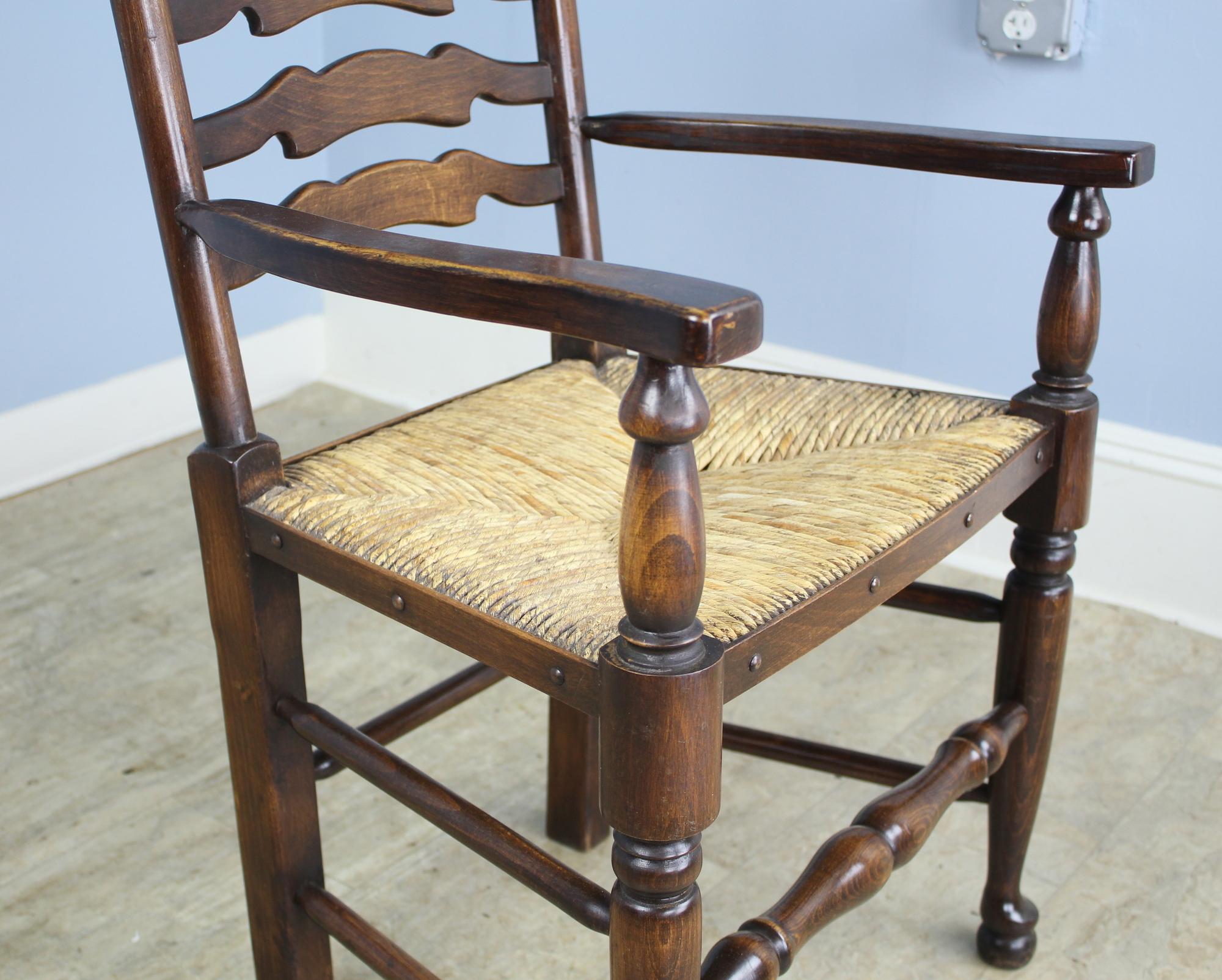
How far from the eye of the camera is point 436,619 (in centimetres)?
76

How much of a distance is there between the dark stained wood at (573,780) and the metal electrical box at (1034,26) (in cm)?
90

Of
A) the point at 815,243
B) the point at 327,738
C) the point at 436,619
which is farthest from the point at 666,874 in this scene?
the point at 815,243

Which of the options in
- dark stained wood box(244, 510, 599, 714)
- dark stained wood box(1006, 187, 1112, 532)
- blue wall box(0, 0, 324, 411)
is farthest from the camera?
blue wall box(0, 0, 324, 411)

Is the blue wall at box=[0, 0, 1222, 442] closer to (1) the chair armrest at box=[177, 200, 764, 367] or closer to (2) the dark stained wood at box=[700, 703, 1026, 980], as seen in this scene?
(2) the dark stained wood at box=[700, 703, 1026, 980]

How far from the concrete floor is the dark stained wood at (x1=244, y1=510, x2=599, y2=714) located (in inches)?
17.2

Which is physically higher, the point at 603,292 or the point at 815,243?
the point at 603,292

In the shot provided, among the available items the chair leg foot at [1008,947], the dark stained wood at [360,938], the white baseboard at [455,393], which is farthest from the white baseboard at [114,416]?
the chair leg foot at [1008,947]

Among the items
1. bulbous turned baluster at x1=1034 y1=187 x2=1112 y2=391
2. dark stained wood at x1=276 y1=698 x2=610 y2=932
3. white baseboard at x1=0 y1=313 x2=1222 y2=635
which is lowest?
white baseboard at x1=0 y1=313 x2=1222 y2=635

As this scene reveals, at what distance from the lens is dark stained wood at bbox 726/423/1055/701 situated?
2.31 ft

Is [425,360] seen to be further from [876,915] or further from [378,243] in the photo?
[378,243]

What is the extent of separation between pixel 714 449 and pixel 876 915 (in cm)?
45

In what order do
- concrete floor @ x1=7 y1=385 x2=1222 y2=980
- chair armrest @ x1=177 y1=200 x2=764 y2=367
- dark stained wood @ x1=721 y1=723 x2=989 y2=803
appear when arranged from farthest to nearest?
concrete floor @ x1=7 y1=385 x2=1222 y2=980 < dark stained wood @ x1=721 y1=723 x2=989 y2=803 < chair armrest @ x1=177 y1=200 x2=764 y2=367

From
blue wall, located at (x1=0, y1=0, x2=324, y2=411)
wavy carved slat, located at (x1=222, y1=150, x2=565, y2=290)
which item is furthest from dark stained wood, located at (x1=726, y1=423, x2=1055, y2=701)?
blue wall, located at (x1=0, y1=0, x2=324, y2=411)

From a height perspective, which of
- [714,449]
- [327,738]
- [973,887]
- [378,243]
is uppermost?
[378,243]
